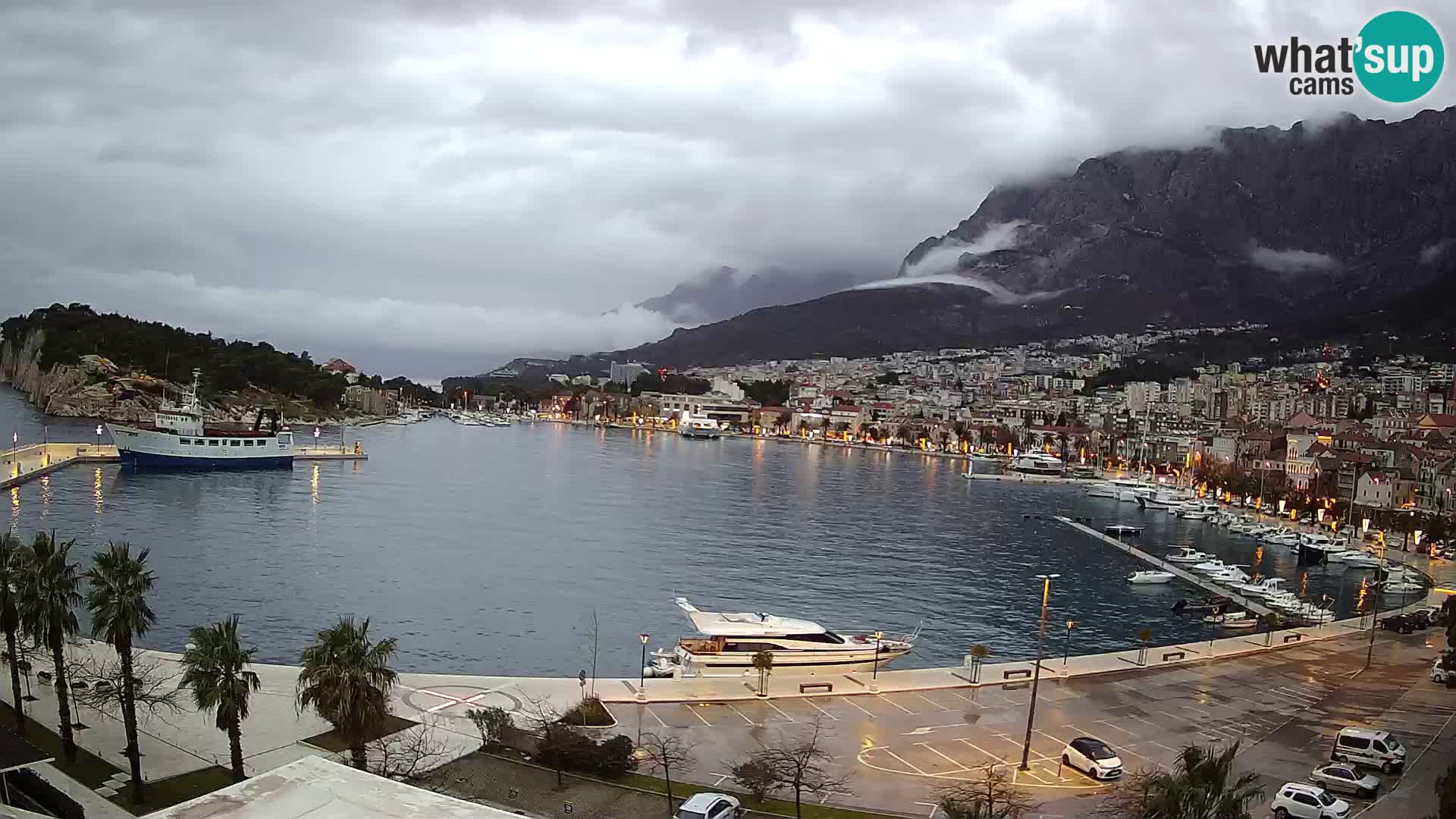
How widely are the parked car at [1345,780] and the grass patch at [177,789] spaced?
1937cm

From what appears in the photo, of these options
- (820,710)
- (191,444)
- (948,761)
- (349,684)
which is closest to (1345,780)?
(948,761)

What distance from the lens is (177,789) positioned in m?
16.3

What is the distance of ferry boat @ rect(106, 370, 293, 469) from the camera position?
235ft

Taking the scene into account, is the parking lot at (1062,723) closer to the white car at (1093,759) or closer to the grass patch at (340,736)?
the white car at (1093,759)

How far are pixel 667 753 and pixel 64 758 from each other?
10359 mm

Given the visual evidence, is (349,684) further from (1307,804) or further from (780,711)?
(1307,804)

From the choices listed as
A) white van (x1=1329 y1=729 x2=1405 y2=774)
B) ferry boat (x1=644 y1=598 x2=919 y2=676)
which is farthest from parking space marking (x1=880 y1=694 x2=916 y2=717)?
white van (x1=1329 y1=729 x2=1405 y2=774)

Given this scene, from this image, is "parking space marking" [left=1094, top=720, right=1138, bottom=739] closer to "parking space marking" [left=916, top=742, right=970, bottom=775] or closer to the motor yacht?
"parking space marking" [left=916, top=742, right=970, bottom=775]

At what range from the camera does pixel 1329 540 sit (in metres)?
60.5

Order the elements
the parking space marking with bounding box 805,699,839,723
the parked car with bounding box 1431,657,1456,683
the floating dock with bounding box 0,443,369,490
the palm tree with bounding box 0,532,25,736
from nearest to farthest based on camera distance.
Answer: the palm tree with bounding box 0,532,25,736 → the parking space marking with bounding box 805,699,839,723 → the parked car with bounding box 1431,657,1456,683 → the floating dock with bounding box 0,443,369,490

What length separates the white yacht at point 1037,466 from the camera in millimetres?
109625

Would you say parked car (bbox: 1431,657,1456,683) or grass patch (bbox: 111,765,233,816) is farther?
parked car (bbox: 1431,657,1456,683)

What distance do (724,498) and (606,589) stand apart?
112ft

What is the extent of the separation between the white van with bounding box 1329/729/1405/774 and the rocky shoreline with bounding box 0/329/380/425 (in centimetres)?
10211
